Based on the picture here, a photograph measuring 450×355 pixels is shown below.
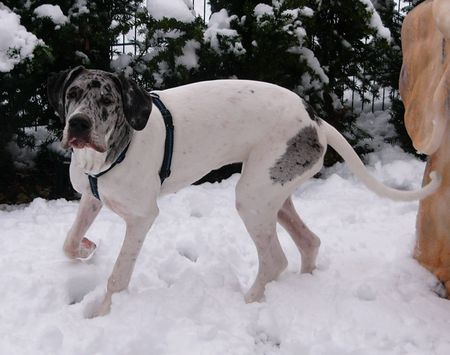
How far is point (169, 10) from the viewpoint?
19.5ft

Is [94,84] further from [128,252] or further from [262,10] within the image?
[262,10]

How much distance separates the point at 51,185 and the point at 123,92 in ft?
10.2

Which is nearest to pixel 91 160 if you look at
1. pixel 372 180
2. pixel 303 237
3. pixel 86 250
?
pixel 86 250

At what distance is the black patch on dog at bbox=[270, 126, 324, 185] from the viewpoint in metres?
3.48

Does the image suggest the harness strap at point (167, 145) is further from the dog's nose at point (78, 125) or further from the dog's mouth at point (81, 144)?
the dog's nose at point (78, 125)

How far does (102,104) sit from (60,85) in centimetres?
31

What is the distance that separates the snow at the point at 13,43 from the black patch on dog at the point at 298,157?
107 inches

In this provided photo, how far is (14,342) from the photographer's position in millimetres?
2963

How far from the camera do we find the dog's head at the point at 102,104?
302 centimetres

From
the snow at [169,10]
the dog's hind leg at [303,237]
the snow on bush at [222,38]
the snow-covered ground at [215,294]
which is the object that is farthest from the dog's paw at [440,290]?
the snow at [169,10]

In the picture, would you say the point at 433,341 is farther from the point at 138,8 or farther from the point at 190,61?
the point at 138,8

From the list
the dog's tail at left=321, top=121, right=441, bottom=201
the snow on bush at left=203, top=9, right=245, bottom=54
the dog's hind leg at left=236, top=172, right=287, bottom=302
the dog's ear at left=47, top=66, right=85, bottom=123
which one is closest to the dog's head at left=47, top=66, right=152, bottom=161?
the dog's ear at left=47, top=66, right=85, bottom=123

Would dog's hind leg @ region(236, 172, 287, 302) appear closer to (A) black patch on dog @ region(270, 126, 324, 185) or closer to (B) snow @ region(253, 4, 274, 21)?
(A) black patch on dog @ region(270, 126, 324, 185)

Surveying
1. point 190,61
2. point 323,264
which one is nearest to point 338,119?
point 190,61
